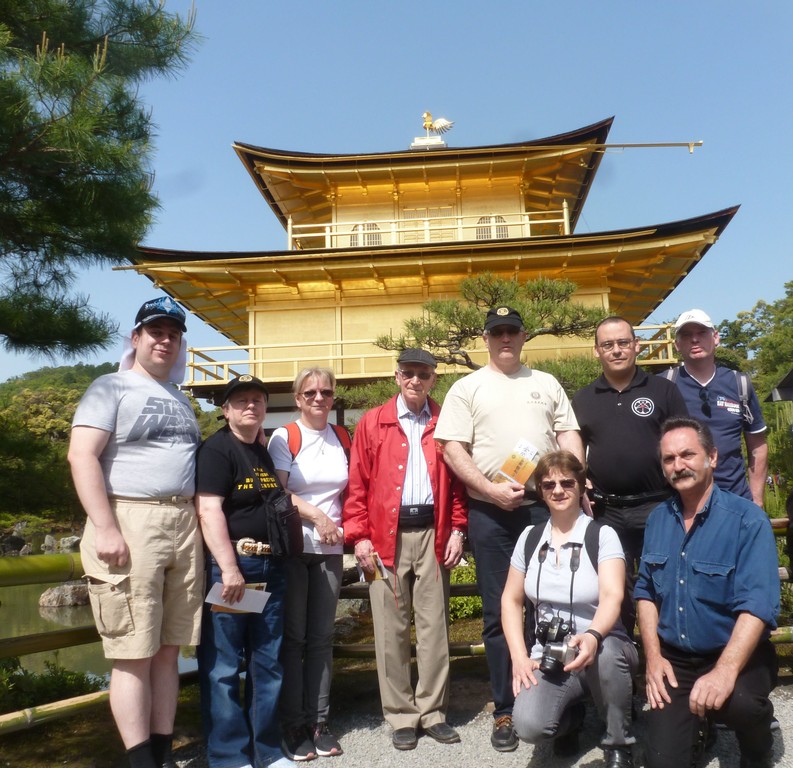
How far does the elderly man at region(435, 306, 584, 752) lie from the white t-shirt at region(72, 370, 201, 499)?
4.11 feet

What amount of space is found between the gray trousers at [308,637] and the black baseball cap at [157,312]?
1.20 metres

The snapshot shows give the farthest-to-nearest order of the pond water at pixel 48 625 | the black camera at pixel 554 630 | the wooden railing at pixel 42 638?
the pond water at pixel 48 625, the wooden railing at pixel 42 638, the black camera at pixel 554 630

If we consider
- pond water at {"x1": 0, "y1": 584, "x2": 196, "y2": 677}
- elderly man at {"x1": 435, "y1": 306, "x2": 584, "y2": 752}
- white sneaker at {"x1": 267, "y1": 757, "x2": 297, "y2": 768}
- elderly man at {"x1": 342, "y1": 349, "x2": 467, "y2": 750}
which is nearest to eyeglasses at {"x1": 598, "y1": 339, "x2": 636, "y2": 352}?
elderly man at {"x1": 435, "y1": 306, "x2": 584, "y2": 752}

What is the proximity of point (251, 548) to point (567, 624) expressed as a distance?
4.40 feet

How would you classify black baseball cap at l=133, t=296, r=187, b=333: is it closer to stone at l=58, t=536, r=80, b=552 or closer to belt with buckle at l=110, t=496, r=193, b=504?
belt with buckle at l=110, t=496, r=193, b=504

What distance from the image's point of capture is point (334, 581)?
10.4 feet

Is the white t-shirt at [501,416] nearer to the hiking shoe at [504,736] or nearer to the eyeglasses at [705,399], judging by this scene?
the eyeglasses at [705,399]

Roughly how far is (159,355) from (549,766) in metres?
2.35

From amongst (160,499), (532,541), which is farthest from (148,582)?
(532,541)

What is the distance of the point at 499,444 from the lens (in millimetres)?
3211

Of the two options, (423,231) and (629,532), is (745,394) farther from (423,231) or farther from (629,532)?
(423,231)

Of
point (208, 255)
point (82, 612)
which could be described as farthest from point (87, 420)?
point (208, 255)

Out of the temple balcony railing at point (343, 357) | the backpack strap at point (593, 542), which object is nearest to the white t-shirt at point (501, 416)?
the backpack strap at point (593, 542)

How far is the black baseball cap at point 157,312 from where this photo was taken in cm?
268
